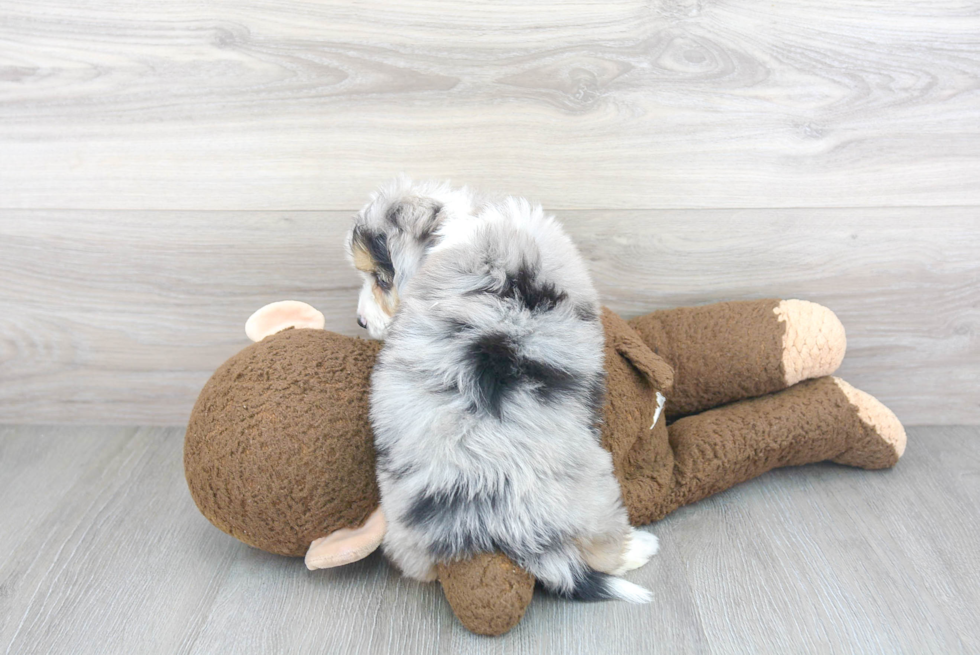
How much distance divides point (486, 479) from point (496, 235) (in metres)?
0.29

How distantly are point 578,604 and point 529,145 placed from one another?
2.31 ft

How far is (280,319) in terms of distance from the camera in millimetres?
1091

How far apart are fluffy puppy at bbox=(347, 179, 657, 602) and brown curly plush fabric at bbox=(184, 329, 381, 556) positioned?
0.22ft

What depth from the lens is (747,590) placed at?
949 millimetres

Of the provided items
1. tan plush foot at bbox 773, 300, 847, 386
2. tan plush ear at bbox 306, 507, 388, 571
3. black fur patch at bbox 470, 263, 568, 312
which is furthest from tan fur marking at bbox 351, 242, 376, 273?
tan plush foot at bbox 773, 300, 847, 386

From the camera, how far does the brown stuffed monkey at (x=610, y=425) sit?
3.02 ft

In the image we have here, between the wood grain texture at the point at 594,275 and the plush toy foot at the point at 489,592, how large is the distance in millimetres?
573

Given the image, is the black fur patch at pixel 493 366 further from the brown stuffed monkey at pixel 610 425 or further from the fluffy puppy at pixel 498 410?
the brown stuffed monkey at pixel 610 425

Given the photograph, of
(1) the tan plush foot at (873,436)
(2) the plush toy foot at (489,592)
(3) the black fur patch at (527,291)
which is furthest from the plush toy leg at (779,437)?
(3) the black fur patch at (527,291)

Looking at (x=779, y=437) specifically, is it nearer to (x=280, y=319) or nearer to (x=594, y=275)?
(x=594, y=275)

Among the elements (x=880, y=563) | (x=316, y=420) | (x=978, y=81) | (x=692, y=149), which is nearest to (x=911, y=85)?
(x=978, y=81)

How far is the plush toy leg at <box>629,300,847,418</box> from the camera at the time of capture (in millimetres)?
1154

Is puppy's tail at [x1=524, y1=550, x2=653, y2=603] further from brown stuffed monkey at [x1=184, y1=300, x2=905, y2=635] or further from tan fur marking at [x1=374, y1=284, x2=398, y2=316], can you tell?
tan fur marking at [x1=374, y1=284, x2=398, y2=316]

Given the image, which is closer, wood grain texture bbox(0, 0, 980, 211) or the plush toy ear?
the plush toy ear
